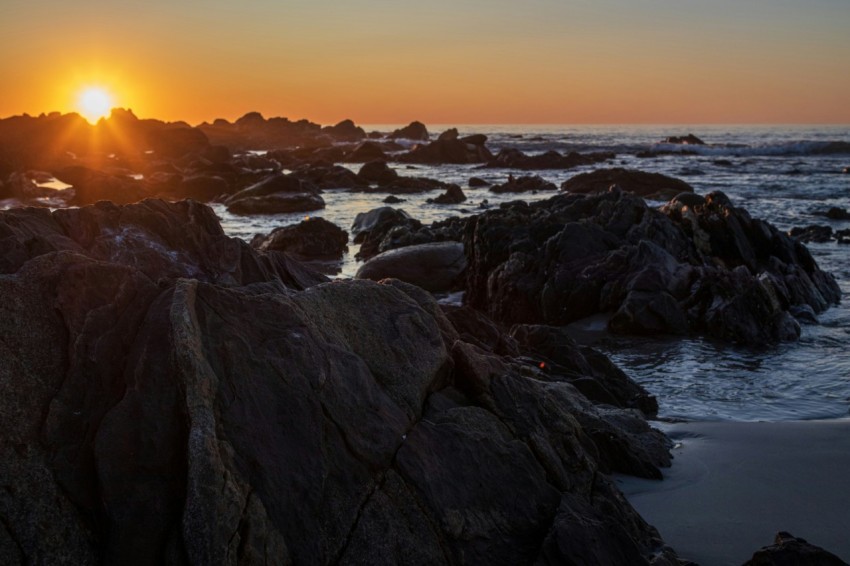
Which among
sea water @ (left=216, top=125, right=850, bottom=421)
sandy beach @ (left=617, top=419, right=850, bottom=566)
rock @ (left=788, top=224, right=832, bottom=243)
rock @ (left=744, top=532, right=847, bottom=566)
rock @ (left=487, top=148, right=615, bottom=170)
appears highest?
rock @ (left=487, top=148, right=615, bottom=170)

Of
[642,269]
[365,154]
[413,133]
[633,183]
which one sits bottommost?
[633,183]

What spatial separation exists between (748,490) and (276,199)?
26605mm

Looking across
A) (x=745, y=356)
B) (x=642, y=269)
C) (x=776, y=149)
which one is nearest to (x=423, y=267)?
(x=642, y=269)

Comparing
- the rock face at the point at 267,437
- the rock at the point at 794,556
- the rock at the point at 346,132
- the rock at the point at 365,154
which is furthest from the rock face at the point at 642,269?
the rock at the point at 346,132

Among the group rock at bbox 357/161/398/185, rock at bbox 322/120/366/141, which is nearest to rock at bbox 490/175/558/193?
rock at bbox 357/161/398/185

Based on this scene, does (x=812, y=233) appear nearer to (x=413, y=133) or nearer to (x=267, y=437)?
(x=267, y=437)

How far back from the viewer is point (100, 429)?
4.12 meters

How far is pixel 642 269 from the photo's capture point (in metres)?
13.6

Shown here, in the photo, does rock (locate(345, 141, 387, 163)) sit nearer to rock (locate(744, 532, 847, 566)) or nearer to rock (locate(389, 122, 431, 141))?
rock (locate(389, 122, 431, 141))

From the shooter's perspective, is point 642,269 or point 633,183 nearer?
point 642,269

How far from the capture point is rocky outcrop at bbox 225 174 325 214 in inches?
1224

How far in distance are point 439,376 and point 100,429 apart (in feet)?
7.24

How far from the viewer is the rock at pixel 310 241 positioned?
20438mm

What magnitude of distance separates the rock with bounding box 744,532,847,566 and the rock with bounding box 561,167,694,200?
3185 cm
